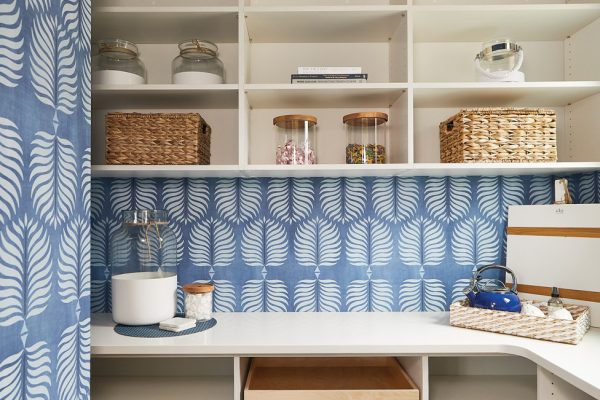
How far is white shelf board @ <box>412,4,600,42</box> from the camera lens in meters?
1.65

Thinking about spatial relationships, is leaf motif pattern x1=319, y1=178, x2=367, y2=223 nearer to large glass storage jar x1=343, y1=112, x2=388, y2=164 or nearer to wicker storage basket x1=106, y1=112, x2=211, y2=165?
large glass storage jar x1=343, y1=112, x2=388, y2=164

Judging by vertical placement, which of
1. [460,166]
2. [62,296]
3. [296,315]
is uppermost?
[460,166]

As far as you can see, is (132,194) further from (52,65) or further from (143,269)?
(52,65)

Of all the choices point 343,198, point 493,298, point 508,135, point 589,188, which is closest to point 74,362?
point 343,198

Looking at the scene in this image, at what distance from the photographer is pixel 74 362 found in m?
1.23

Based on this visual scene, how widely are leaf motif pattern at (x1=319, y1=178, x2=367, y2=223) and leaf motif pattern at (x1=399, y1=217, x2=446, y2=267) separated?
0.23 m

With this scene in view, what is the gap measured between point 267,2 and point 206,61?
1.55 feet

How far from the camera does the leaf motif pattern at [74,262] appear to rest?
1.18m

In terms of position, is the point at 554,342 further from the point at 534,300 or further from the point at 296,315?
the point at 296,315

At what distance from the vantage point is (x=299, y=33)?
1837 millimetres

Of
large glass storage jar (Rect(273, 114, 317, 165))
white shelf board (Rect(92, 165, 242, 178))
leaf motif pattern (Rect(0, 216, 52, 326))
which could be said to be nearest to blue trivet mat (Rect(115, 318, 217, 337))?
leaf motif pattern (Rect(0, 216, 52, 326))

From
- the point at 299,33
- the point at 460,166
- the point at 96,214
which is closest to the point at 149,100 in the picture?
the point at 96,214

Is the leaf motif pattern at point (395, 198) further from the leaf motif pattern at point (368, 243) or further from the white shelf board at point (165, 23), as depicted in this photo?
the white shelf board at point (165, 23)

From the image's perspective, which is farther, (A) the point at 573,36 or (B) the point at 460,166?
(A) the point at 573,36
